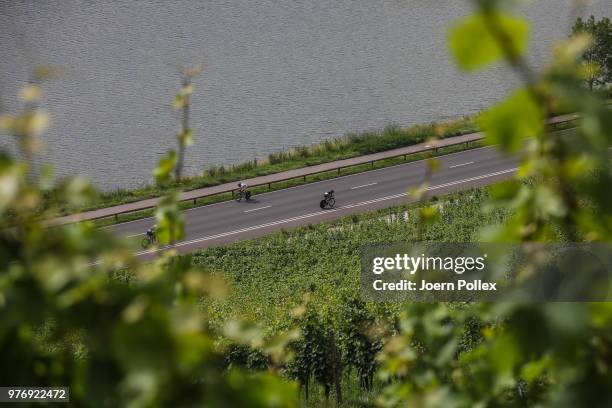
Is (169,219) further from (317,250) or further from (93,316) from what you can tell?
(317,250)

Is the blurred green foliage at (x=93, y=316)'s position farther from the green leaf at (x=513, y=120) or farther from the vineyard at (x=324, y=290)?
the vineyard at (x=324, y=290)

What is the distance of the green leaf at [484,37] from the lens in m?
1.62

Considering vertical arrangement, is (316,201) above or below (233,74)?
below

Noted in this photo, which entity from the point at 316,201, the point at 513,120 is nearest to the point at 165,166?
the point at 513,120

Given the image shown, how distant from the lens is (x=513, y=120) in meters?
1.75

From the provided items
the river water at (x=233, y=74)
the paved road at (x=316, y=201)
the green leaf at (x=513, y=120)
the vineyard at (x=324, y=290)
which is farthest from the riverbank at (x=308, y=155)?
the green leaf at (x=513, y=120)

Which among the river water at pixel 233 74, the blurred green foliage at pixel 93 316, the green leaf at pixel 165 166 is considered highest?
the river water at pixel 233 74

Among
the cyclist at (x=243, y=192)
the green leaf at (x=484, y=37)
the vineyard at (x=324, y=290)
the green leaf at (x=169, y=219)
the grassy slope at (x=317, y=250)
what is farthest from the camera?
the cyclist at (x=243, y=192)

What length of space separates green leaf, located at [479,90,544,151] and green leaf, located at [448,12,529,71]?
109 millimetres

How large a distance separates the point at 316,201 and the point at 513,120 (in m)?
35.0

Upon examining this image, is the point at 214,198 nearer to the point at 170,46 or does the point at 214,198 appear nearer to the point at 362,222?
the point at 362,222

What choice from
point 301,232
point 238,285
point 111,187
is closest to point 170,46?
point 111,187

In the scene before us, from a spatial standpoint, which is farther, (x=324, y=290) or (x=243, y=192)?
(x=243, y=192)

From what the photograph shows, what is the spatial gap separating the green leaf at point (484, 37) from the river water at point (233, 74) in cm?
3890
